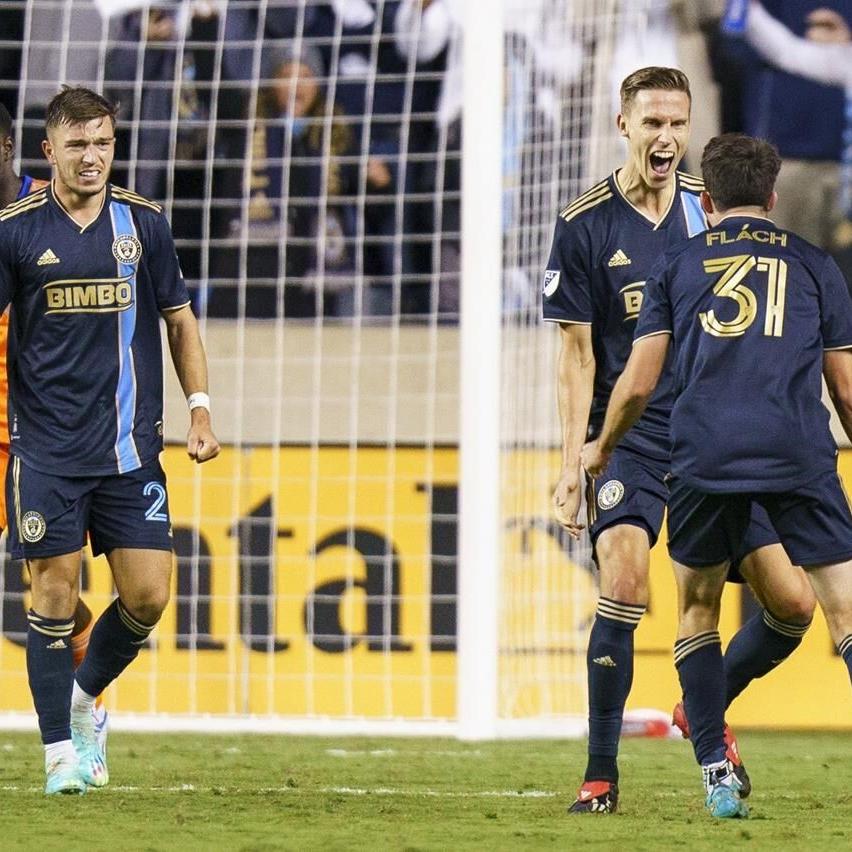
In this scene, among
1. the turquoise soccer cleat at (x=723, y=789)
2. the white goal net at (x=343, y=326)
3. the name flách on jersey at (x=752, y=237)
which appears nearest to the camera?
the name flách on jersey at (x=752, y=237)

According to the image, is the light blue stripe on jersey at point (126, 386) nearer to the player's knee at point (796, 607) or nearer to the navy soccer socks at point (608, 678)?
the navy soccer socks at point (608, 678)

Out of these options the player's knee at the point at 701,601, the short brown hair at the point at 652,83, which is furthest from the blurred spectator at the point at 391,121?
the player's knee at the point at 701,601

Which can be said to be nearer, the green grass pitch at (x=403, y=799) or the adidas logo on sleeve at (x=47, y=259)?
the green grass pitch at (x=403, y=799)

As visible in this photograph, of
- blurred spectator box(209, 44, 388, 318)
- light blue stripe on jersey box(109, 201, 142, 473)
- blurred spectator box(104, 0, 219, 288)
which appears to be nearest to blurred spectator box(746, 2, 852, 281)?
blurred spectator box(209, 44, 388, 318)

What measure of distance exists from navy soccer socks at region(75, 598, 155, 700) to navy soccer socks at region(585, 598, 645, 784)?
142 centimetres

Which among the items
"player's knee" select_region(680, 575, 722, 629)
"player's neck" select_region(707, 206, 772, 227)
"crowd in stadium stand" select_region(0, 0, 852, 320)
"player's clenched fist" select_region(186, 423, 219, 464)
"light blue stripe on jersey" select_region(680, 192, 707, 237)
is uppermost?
"crowd in stadium stand" select_region(0, 0, 852, 320)

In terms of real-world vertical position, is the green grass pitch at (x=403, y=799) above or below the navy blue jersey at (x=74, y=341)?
below

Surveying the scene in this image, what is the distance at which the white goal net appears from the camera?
8.91 meters

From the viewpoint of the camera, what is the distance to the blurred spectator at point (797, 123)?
10648 mm

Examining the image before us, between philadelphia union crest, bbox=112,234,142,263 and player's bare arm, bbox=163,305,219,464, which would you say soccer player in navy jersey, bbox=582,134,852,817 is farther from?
philadelphia union crest, bbox=112,234,142,263

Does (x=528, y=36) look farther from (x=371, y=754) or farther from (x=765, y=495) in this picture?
(x=765, y=495)

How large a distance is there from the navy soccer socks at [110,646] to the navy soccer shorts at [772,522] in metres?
1.72

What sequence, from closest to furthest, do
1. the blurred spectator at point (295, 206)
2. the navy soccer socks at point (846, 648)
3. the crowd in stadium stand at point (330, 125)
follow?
the navy soccer socks at point (846, 648) < the crowd in stadium stand at point (330, 125) < the blurred spectator at point (295, 206)

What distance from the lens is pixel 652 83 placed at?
210 inches
